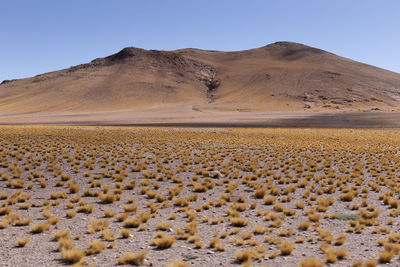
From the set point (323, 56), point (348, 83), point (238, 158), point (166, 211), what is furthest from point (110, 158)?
point (323, 56)

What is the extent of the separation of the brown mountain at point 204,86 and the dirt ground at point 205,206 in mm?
88600

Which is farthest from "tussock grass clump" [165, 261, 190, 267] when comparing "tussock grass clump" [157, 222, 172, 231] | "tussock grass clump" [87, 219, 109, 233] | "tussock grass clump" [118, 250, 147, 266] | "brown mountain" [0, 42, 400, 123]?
"brown mountain" [0, 42, 400, 123]

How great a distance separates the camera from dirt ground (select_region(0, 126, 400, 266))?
637cm

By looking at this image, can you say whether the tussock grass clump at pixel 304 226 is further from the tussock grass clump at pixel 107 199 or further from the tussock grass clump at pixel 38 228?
the tussock grass clump at pixel 38 228

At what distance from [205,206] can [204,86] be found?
147203mm

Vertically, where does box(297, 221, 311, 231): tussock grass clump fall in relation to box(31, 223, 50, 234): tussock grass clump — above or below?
below

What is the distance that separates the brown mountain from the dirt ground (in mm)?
88600

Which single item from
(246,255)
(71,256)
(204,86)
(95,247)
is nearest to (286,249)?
(246,255)

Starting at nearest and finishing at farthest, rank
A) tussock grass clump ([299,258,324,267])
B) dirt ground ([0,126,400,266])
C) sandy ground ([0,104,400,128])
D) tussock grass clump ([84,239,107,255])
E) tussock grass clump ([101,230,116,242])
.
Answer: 1. tussock grass clump ([299,258,324,267])
2. tussock grass clump ([84,239,107,255])
3. dirt ground ([0,126,400,266])
4. tussock grass clump ([101,230,116,242])
5. sandy ground ([0,104,400,128])

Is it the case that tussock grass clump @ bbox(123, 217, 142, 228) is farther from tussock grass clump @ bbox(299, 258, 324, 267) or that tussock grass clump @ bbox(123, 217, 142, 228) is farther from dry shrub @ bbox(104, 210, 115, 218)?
tussock grass clump @ bbox(299, 258, 324, 267)

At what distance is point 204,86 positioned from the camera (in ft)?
509

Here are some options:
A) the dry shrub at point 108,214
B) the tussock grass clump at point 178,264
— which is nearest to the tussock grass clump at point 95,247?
the tussock grass clump at point 178,264

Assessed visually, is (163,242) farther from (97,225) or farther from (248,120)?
(248,120)

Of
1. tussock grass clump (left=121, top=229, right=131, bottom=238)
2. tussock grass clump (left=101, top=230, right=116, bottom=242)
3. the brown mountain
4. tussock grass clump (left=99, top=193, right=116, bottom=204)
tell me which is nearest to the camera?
tussock grass clump (left=101, top=230, right=116, bottom=242)
